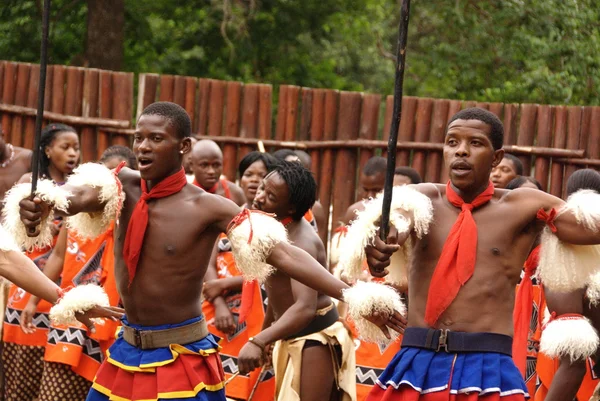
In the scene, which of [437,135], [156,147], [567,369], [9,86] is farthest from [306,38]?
[156,147]

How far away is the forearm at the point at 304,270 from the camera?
5.54 metres

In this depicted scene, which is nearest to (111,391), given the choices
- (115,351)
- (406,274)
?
(115,351)

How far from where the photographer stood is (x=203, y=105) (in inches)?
453

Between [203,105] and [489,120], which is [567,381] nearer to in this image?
[489,120]

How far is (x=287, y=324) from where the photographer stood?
651 centimetres

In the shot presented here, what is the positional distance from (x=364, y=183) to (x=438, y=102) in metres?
1.47

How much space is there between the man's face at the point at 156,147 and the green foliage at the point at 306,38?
9.70 m

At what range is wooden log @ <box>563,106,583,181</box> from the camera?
34.0ft

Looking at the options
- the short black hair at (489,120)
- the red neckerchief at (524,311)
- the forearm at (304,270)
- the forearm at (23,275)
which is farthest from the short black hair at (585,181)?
the forearm at (23,275)

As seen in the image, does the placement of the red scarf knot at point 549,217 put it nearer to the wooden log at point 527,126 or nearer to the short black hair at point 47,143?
the short black hair at point 47,143

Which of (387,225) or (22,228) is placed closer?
(387,225)

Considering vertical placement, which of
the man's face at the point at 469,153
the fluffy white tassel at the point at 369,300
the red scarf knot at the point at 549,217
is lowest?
the fluffy white tassel at the point at 369,300

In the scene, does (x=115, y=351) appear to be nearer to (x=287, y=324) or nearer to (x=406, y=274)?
(x=287, y=324)

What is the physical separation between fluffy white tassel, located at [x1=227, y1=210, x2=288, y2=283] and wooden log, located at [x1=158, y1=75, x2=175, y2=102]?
612cm
